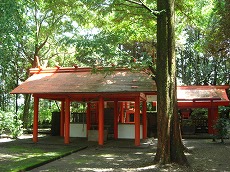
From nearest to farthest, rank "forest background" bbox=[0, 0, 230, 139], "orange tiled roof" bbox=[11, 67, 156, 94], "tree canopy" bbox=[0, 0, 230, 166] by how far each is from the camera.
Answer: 1. "tree canopy" bbox=[0, 0, 230, 166]
2. "forest background" bbox=[0, 0, 230, 139]
3. "orange tiled roof" bbox=[11, 67, 156, 94]

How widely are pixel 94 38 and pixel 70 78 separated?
6009 mm

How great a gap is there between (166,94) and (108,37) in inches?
112

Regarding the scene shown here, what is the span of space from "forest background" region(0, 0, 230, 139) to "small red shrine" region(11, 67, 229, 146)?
4.66 feet

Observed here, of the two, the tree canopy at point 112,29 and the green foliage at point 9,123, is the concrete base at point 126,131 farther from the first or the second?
the green foliage at point 9,123

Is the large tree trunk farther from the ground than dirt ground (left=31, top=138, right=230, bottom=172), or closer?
farther from the ground

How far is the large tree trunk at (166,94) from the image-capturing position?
8.72 meters

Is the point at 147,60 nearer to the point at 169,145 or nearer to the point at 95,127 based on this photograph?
the point at 169,145

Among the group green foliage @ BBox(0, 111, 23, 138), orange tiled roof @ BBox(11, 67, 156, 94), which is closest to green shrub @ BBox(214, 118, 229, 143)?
orange tiled roof @ BBox(11, 67, 156, 94)

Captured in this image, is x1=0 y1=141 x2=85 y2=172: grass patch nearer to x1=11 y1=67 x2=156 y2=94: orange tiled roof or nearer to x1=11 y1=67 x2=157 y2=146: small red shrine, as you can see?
x1=11 y1=67 x2=157 y2=146: small red shrine

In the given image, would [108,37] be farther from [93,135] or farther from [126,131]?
[126,131]

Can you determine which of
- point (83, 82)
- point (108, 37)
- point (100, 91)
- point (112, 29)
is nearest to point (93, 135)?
point (83, 82)

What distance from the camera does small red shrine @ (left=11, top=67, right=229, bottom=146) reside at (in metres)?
13.5

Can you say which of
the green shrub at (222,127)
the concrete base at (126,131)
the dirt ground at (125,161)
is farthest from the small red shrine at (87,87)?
the green shrub at (222,127)

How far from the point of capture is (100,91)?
13.2 m
